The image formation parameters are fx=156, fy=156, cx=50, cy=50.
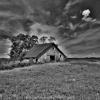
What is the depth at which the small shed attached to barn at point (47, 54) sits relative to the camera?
49.3 m

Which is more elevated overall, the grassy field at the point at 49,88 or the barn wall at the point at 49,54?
the barn wall at the point at 49,54

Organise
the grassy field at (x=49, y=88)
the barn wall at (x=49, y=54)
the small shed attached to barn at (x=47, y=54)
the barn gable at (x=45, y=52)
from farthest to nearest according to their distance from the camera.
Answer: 1. the barn wall at (x=49, y=54)
2. the small shed attached to barn at (x=47, y=54)
3. the barn gable at (x=45, y=52)
4. the grassy field at (x=49, y=88)

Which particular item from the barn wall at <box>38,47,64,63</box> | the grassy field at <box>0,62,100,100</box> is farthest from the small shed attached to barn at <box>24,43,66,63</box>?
the grassy field at <box>0,62,100,100</box>

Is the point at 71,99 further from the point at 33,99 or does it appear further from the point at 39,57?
the point at 39,57

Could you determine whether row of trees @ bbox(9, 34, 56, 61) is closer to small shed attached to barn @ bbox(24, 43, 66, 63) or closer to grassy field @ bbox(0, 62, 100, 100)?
small shed attached to barn @ bbox(24, 43, 66, 63)

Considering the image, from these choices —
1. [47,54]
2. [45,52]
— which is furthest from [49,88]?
[47,54]

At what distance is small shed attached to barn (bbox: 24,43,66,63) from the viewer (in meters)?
49.3

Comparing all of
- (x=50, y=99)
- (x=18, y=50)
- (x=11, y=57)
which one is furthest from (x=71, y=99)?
(x=11, y=57)

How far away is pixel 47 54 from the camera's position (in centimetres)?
5141

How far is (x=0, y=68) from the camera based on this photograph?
115 ft

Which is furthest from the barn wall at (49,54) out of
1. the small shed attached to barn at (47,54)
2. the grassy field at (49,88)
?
the grassy field at (49,88)

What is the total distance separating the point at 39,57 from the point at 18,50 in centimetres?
2699

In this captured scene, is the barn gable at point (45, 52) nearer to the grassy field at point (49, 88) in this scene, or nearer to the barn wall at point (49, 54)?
the barn wall at point (49, 54)

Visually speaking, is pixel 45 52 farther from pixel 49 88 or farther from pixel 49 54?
pixel 49 88
